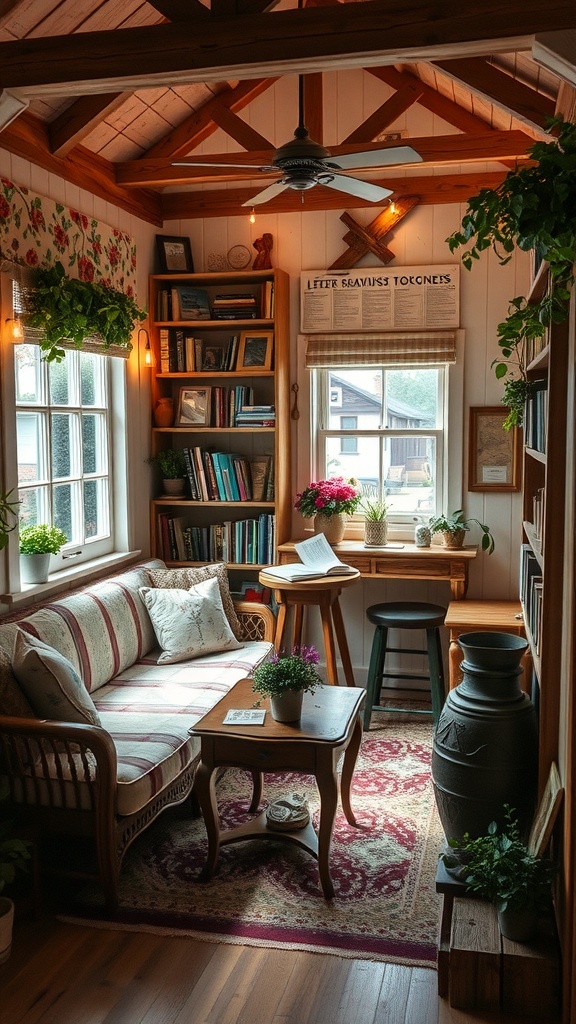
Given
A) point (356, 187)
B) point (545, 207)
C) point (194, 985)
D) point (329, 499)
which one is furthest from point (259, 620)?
point (545, 207)

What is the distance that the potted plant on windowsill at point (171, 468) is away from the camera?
555cm

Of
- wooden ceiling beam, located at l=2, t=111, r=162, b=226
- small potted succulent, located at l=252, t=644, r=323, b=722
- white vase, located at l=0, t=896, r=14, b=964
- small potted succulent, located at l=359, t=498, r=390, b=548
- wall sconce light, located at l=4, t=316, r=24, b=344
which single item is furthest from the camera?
small potted succulent, located at l=359, t=498, r=390, b=548

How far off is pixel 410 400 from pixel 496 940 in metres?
3.44

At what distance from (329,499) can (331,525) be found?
0.52 feet

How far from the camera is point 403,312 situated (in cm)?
532

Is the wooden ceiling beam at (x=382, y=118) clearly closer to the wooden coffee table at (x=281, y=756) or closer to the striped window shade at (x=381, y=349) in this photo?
the striped window shade at (x=381, y=349)

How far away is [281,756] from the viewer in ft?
10.6

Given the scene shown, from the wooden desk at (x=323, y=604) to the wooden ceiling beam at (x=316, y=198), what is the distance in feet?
6.73

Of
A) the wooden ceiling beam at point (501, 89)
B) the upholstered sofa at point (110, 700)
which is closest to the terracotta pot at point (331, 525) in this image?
the upholstered sofa at point (110, 700)

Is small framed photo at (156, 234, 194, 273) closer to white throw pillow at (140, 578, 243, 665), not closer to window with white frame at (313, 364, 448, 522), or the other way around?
window with white frame at (313, 364, 448, 522)

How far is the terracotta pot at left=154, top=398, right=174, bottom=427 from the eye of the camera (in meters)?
5.55

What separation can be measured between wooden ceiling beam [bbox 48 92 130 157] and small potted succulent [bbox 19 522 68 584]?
1772 millimetres

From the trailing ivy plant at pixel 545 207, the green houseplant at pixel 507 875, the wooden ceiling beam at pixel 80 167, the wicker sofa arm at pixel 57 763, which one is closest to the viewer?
the trailing ivy plant at pixel 545 207

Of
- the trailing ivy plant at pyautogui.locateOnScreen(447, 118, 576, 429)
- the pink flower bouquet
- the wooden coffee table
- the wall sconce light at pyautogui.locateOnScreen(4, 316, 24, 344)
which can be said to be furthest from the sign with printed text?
the trailing ivy plant at pyautogui.locateOnScreen(447, 118, 576, 429)
